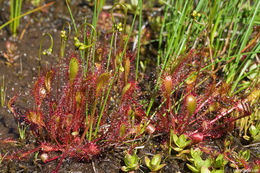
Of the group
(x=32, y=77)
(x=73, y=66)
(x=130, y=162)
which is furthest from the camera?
(x=32, y=77)

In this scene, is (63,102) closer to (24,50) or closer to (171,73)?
(171,73)

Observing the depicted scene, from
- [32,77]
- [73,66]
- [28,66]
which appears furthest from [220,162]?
[28,66]

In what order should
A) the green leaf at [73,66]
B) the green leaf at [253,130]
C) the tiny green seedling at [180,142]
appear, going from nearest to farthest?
the green leaf at [73,66]
the tiny green seedling at [180,142]
the green leaf at [253,130]

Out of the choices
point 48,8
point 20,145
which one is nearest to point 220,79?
point 20,145

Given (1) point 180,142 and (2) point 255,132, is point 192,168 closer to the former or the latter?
(1) point 180,142

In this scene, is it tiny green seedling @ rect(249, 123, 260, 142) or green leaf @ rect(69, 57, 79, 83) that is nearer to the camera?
green leaf @ rect(69, 57, 79, 83)

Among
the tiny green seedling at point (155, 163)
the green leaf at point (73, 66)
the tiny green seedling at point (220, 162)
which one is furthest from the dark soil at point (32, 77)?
the green leaf at point (73, 66)

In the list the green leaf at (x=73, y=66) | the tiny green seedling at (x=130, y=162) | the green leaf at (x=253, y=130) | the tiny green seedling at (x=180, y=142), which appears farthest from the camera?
the green leaf at (x=253, y=130)

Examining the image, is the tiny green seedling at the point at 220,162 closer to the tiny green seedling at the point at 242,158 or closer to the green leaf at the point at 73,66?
the tiny green seedling at the point at 242,158

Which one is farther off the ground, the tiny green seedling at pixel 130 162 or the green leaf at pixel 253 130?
the green leaf at pixel 253 130

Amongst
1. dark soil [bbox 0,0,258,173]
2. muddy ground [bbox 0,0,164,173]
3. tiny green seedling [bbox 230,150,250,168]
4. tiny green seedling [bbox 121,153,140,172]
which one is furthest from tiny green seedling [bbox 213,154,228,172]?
tiny green seedling [bbox 121,153,140,172]

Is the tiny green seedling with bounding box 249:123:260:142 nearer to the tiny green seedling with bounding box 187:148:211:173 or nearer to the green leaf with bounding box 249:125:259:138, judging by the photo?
the green leaf with bounding box 249:125:259:138

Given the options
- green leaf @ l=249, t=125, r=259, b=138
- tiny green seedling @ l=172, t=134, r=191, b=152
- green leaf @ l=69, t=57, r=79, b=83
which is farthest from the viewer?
green leaf @ l=249, t=125, r=259, b=138
